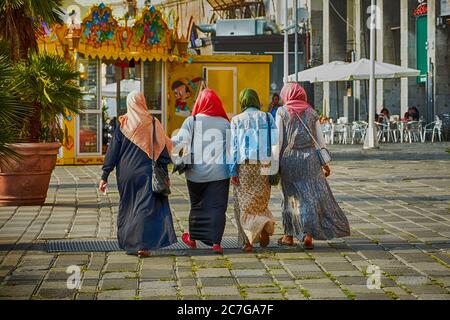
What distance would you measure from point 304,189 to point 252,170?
0.59m

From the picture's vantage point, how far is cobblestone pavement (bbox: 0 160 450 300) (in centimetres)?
864

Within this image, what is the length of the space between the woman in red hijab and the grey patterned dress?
66cm

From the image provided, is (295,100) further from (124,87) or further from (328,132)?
(328,132)

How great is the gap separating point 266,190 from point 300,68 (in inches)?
1710

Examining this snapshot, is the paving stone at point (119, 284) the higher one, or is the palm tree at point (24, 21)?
the palm tree at point (24, 21)

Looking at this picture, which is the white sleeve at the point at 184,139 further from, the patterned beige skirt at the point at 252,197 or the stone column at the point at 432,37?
the stone column at the point at 432,37

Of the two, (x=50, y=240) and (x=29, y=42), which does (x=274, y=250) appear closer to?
(x=50, y=240)

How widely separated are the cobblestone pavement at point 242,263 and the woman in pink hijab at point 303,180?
0.27m

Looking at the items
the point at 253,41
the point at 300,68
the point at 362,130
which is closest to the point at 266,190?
the point at 362,130

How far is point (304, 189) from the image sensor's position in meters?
11.6

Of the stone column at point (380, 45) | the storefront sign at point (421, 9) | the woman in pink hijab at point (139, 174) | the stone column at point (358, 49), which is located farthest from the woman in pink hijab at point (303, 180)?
the stone column at point (358, 49)

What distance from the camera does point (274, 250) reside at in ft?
36.9

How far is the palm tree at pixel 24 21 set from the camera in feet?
51.4
